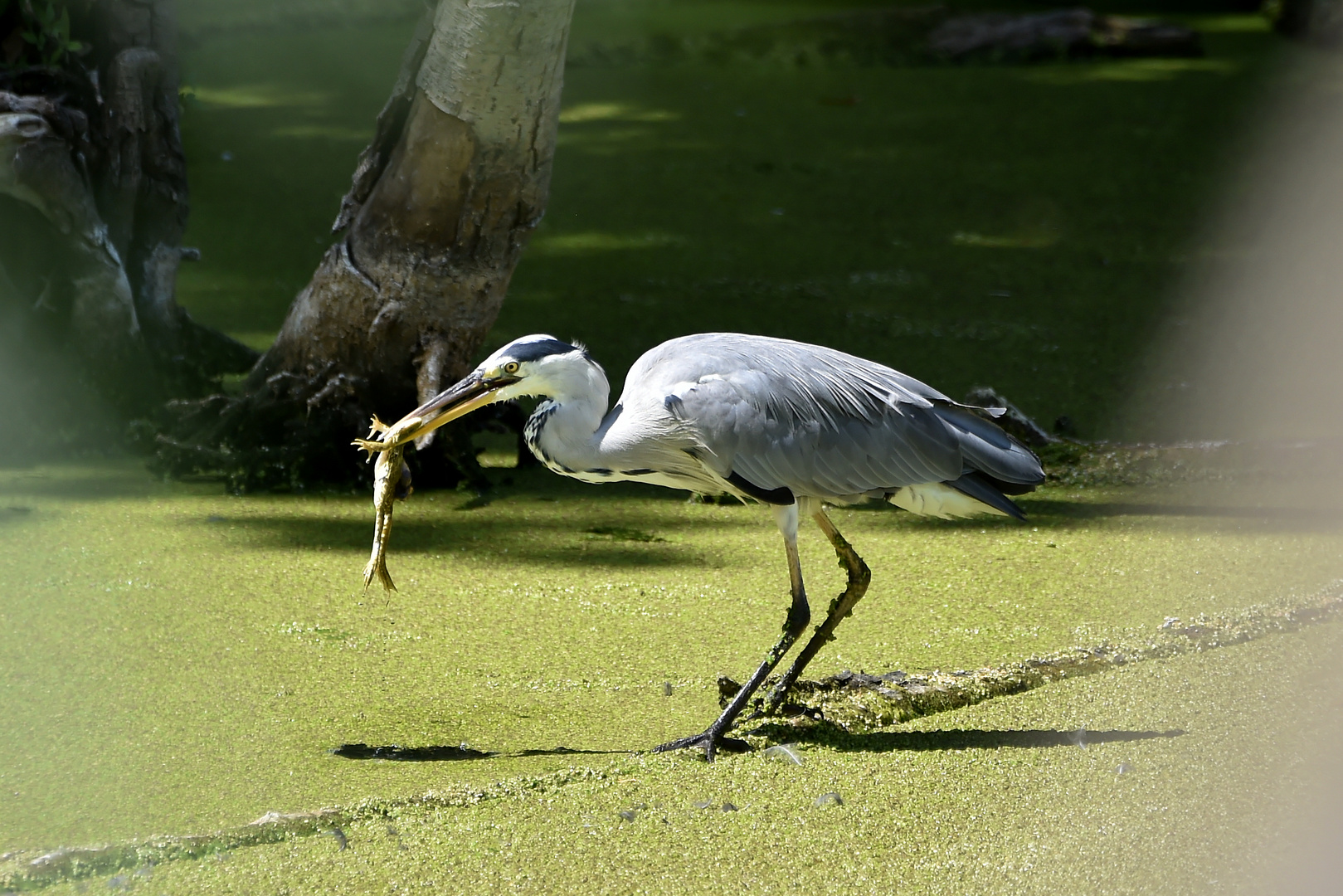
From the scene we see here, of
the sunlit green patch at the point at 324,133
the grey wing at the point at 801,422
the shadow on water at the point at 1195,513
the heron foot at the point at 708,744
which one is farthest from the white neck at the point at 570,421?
the sunlit green patch at the point at 324,133

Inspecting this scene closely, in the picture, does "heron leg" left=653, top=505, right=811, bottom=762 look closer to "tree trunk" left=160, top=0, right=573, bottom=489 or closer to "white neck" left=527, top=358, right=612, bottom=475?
"white neck" left=527, top=358, right=612, bottom=475

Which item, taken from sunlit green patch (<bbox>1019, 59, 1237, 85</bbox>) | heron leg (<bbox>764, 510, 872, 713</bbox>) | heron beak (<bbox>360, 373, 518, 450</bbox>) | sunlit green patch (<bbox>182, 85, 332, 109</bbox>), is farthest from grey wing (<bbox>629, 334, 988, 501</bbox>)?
sunlit green patch (<bbox>1019, 59, 1237, 85</bbox>)

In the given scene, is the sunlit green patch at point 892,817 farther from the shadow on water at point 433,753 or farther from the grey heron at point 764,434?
the grey heron at point 764,434

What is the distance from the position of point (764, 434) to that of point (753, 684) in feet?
1.34

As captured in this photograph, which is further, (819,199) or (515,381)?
(819,199)

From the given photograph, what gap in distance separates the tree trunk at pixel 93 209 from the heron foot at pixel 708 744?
1999mm

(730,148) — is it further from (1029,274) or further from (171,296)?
(171,296)

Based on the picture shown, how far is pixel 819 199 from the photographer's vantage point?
211 inches

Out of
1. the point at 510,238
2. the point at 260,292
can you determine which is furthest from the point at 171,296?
the point at 510,238

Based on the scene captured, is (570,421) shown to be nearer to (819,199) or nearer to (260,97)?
(819,199)

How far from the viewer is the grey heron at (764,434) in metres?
2.10

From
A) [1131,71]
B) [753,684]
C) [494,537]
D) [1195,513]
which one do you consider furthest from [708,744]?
[1131,71]

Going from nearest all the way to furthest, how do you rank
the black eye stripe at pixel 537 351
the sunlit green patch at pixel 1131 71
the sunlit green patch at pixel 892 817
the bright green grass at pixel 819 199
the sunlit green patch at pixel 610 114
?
the sunlit green patch at pixel 892 817
the black eye stripe at pixel 537 351
the bright green grass at pixel 819 199
the sunlit green patch at pixel 610 114
the sunlit green patch at pixel 1131 71

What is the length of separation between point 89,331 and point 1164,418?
2909 millimetres
